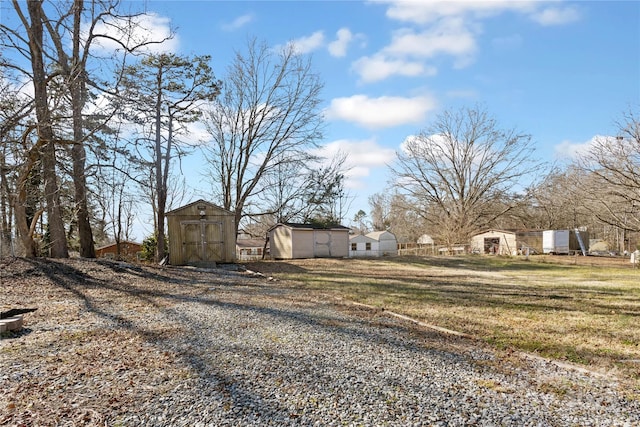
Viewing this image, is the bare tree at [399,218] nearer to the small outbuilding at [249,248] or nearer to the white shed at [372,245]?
the white shed at [372,245]

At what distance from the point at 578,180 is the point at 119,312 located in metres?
18.9

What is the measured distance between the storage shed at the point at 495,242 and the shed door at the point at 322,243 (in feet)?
43.9

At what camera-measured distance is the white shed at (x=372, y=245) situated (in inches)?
1249

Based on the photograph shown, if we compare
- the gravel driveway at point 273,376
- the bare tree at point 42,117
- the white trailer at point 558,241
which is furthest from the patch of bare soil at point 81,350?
the white trailer at point 558,241

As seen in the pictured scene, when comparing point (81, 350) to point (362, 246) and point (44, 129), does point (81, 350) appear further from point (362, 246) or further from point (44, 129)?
point (362, 246)

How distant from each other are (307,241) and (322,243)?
105 centimetres

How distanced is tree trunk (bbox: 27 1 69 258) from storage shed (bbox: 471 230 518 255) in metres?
26.1

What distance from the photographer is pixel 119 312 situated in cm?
642

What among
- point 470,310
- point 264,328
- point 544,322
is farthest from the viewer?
point 470,310

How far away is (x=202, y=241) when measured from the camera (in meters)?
15.8

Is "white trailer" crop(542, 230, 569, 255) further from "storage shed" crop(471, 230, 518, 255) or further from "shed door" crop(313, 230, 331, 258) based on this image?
"shed door" crop(313, 230, 331, 258)

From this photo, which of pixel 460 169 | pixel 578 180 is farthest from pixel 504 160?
pixel 578 180

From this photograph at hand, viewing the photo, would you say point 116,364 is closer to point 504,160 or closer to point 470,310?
point 470,310

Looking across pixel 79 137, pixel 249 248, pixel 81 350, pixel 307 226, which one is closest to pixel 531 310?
pixel 81 350
